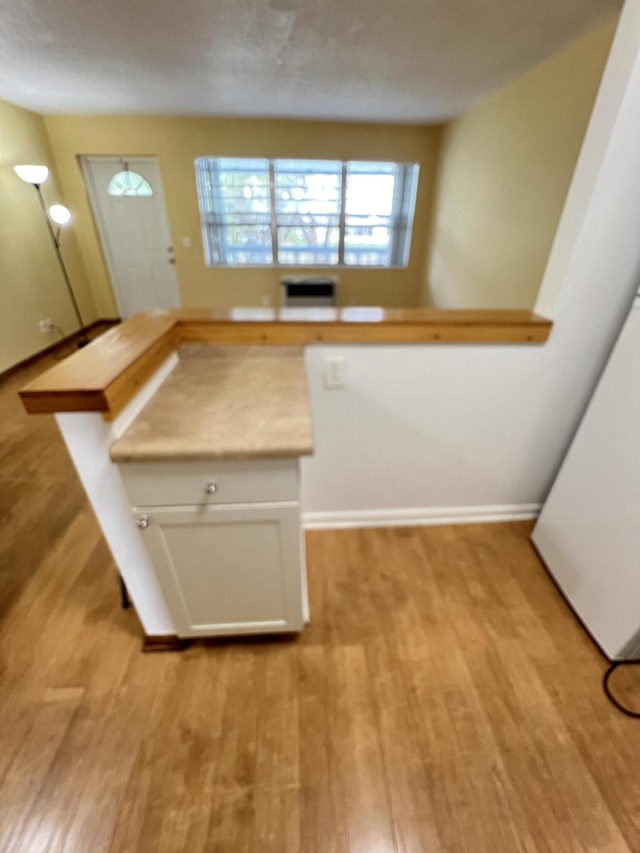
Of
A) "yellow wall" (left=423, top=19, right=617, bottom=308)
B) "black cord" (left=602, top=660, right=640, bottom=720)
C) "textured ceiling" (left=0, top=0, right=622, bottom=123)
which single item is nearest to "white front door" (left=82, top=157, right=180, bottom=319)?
"textured ceiling" (left=0, top=0, right=622, bottom=123)

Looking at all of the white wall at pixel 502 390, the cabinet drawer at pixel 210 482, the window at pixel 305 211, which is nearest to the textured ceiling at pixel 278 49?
the window at pixel 305 211

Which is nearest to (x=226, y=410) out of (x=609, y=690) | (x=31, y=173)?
(x=609, y=690)

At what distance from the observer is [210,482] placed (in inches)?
36.4

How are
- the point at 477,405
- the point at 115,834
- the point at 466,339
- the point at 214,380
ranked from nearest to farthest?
the point at 115,834 → the point at 214,380 → the point at 466,339 → the point at 477,405

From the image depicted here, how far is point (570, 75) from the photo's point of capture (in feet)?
7.68

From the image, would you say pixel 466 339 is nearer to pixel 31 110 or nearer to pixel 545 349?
pixel 545 349

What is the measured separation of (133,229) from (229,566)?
16.7 feet

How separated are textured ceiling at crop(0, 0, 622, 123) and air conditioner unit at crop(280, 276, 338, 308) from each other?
5.96 feet

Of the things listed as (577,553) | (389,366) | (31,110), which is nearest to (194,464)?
(389,366)

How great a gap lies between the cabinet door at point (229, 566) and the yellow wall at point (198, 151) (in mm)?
4685

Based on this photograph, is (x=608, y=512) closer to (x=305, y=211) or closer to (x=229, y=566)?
(x=229, y=566)

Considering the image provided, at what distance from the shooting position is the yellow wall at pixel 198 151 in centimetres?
420

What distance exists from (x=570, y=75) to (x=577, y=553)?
285 centimetres

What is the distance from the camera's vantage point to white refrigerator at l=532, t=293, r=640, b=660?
3.99 ft
